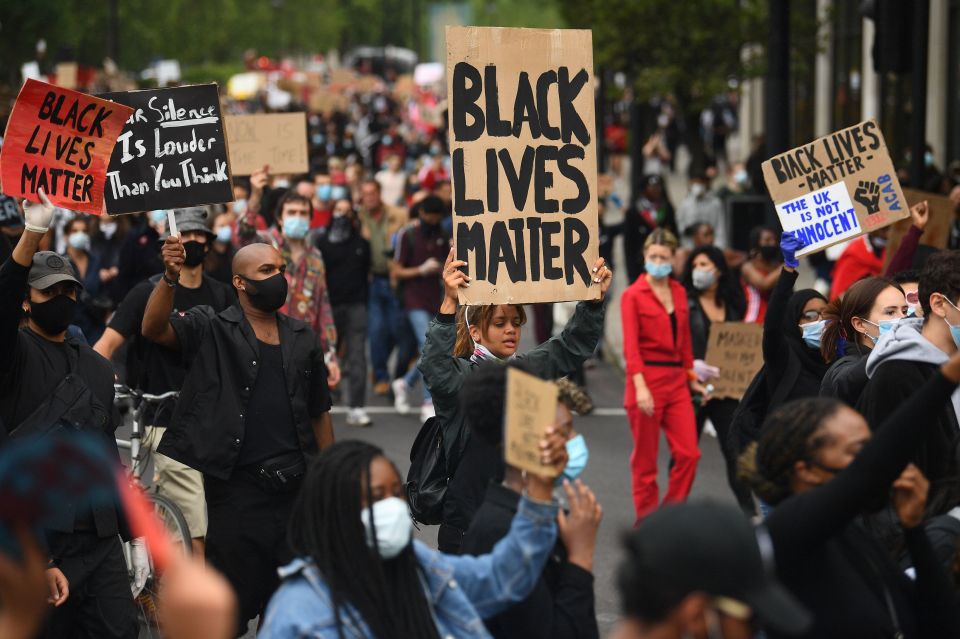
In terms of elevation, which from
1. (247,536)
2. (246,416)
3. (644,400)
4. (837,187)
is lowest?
(247,536)

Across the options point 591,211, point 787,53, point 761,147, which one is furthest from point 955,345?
point 761,147

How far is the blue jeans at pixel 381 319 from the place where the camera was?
13.7 m

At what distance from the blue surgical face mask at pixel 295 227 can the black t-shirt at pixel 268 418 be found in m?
4.03

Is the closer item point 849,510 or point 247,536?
point 849,510

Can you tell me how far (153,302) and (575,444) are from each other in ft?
7.86

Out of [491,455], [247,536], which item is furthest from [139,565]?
[491,455]

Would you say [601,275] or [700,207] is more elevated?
[700,207]

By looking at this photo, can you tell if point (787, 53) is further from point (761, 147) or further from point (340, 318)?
point (761, 147)

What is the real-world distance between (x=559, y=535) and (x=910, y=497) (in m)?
0.89

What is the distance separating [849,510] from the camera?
11.5ft

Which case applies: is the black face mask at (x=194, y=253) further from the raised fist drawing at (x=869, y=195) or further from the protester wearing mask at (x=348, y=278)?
the protester wearing mask at (x=348, y=278)

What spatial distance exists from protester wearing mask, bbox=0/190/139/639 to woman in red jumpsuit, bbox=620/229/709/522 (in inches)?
159

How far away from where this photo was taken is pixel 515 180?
6125 millimetres

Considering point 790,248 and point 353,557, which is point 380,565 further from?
point 790,248
